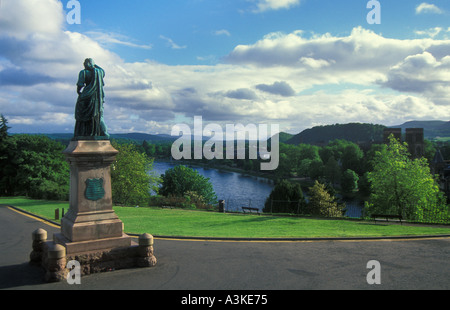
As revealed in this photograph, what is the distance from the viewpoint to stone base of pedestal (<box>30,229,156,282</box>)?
8.06 metres

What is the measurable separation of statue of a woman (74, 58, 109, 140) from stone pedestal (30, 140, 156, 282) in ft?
1.34

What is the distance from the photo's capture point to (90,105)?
945 centimetres

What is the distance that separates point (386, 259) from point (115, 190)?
101 ft

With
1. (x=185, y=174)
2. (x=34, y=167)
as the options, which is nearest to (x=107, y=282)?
(x=34, y=167)

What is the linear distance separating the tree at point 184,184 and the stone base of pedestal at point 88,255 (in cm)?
3968

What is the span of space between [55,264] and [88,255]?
817 millimetres

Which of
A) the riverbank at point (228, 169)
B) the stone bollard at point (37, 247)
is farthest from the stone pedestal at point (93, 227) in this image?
the riverbank at point (228, 169)

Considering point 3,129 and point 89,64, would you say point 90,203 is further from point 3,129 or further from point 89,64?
point 3,129

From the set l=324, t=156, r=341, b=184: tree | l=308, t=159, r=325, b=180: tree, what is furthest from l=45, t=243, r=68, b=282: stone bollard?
l=308, t=159, r=325, b=180: tree

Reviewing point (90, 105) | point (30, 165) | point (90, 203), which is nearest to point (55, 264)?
point (90, 203)

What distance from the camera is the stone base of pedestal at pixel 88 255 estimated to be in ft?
26.5

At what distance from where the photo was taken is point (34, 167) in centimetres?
3891
